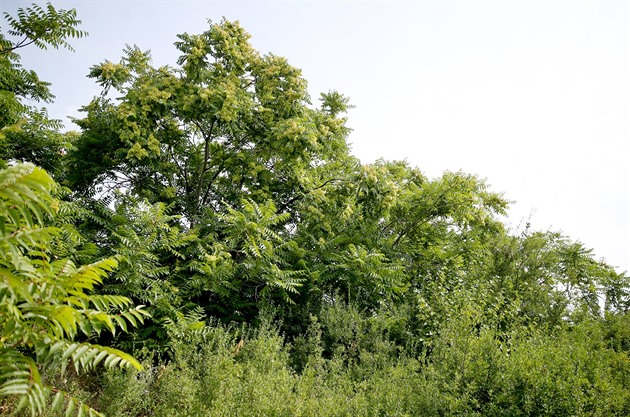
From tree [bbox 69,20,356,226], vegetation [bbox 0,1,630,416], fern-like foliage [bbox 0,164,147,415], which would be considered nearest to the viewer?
fern-like foliage [bbox 0,164,147,415]

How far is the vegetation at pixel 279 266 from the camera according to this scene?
4.89 metres

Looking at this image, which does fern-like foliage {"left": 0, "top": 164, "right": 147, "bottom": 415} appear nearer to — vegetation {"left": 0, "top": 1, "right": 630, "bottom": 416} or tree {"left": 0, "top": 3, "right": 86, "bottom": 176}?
vegetation {"left": 0, "top": 1, "right": 630, "bottom": 416}

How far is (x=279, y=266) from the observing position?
829cm

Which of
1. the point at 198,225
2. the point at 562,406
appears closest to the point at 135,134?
the point at 198,225

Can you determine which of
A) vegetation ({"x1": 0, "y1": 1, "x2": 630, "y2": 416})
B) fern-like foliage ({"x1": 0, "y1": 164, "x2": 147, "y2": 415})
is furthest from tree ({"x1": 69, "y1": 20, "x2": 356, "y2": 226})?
fern-like foliage ({"x1": 0, "y1": 164, "x2": 147, "y2": 415})

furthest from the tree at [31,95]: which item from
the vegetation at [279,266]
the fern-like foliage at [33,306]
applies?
the fern-like foliage at [33,306]

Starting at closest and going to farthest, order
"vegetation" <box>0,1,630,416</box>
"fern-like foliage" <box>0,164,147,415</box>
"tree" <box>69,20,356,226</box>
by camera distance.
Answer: "fern-like foliage" <box>0,164,147,415</box>, "vegetation" <box>0,1,630,416</box>, "tree" <box>69,20,356,226</box>

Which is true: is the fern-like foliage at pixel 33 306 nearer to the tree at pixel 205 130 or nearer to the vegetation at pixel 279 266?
the vegetation at pixel 279 266

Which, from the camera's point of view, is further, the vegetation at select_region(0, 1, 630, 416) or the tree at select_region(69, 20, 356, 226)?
the tree at select_region(69, 20, 356, 226)

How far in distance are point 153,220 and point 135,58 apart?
5093 mm

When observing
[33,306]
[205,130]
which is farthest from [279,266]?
[33,306]

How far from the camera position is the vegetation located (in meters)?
4.89

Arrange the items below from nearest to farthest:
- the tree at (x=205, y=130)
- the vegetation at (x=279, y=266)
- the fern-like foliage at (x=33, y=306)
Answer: the fern-like foliage at (x=33, y=306) < the vegetation at (x=279, y=266) < the tree at (x=205, y=130)

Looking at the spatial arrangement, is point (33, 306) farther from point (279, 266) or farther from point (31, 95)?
point (31, 95)
